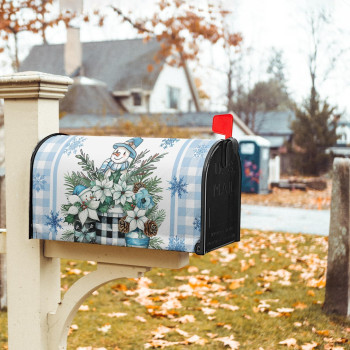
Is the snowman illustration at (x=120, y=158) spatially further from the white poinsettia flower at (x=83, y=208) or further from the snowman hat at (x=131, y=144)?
the white poinsettia flower at (x=83, y=208)

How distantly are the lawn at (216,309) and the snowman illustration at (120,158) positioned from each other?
210cm

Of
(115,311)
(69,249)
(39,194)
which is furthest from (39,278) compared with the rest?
(115,311)

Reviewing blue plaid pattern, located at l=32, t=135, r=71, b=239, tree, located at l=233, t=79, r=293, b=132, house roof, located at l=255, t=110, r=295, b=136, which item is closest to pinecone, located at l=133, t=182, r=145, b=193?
blue plaid pattern, located at l=32, t=135, r=71, b=239

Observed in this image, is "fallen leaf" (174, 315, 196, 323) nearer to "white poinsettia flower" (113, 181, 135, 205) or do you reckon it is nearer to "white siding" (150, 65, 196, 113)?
"white poinsettia flower" (113, 181, 135, 205)

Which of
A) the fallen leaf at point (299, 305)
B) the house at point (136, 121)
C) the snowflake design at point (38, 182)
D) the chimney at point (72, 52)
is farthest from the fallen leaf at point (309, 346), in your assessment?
the chimney at point (72, 52)

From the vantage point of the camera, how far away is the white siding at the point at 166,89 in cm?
2453

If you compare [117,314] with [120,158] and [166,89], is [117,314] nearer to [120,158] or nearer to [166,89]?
[120,158]

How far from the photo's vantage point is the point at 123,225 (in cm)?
192

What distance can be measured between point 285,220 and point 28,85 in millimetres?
7780

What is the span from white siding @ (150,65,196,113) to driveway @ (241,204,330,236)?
1377cm

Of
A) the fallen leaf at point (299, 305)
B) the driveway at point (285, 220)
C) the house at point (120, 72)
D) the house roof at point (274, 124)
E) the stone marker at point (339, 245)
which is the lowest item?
the fallen leaf at point (299, 305)

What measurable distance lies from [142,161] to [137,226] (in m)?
0.22

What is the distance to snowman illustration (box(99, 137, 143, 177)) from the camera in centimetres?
193

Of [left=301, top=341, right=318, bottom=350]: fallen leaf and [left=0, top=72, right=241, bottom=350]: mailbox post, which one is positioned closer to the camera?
[left=0, top=72, right=241, bottom=350]: mailbox post
